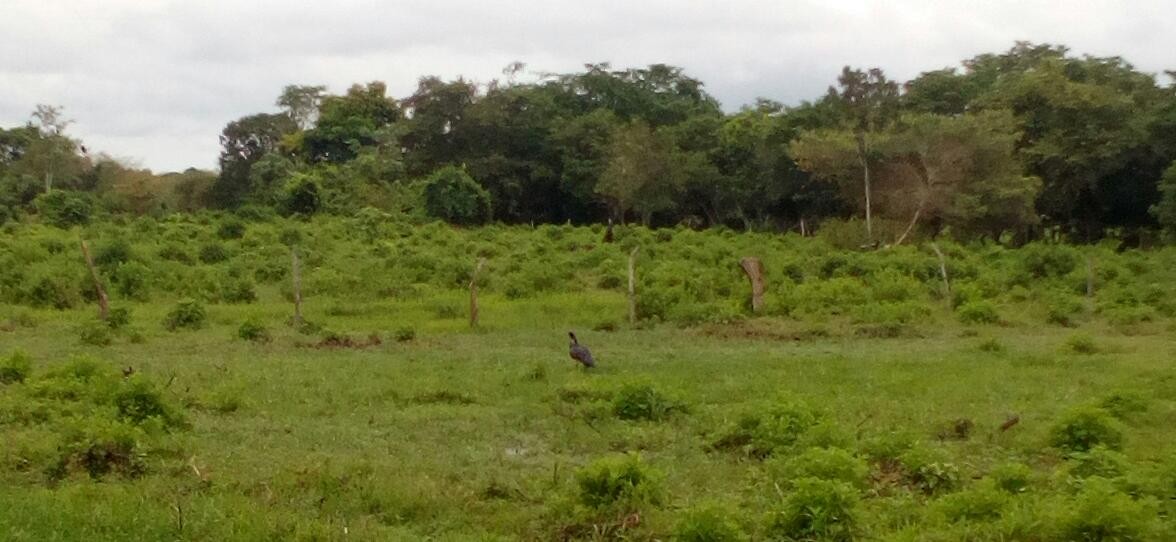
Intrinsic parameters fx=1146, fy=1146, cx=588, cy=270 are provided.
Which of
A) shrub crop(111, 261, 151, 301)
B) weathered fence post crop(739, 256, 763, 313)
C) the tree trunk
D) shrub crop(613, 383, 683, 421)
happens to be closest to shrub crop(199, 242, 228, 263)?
shrub crop(111, 261, 151, 301)

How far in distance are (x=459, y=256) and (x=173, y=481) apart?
72.9ft

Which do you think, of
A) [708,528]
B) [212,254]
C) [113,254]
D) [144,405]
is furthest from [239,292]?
[708,528]

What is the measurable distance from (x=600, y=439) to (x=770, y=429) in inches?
70.3

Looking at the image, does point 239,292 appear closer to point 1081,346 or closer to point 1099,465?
point 1081,346

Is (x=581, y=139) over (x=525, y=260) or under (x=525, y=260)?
over

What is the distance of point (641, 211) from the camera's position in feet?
151

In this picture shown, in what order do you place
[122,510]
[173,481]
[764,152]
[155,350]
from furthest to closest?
1. [764,152]
2. [155,350]
3. [173,481]
4. [122,510]

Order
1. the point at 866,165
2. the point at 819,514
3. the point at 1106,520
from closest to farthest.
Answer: the point at 1106,520
the point at 819,514
the point at 866,165

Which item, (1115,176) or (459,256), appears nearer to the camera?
(459,256)

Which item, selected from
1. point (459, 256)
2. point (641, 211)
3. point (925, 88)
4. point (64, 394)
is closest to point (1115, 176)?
point (925, 88)

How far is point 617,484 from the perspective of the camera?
869cm

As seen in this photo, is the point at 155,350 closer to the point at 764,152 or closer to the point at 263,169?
the point at 764,152

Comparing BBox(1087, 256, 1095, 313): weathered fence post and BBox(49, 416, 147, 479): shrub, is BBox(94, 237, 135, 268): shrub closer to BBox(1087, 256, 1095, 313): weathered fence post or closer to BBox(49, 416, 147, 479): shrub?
BBox(49, 416, 147, 479): shrub

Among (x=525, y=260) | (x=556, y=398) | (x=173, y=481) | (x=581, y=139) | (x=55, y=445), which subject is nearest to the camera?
(x=173, y=481)
